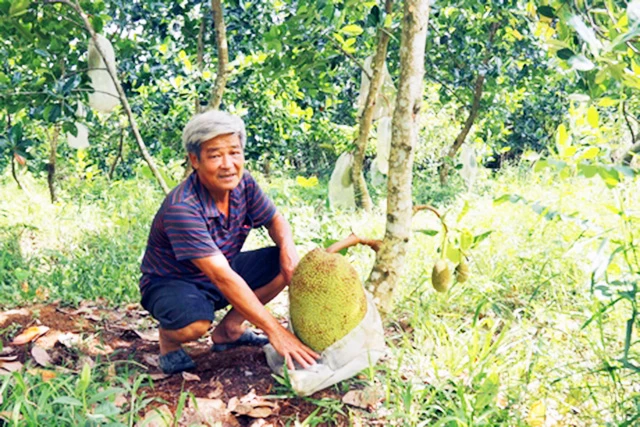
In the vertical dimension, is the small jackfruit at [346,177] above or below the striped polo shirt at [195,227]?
below

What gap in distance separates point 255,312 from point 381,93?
2.10 meters

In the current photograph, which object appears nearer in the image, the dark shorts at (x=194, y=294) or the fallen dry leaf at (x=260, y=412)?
the fallen dry leaf at (x=260, y=412)

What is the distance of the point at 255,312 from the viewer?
6.32 ft

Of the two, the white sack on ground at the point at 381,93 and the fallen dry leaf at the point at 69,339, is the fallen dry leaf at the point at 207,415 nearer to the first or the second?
the fallen dry leaf at the point at 69,339

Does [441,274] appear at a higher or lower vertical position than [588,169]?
lower

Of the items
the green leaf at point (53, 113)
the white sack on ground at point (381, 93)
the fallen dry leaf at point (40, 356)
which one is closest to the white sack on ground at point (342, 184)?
the white sack on ground at point (381, 93)

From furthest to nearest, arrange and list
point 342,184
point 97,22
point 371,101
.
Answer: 1. point 342,184
2. point 371,101
3. point 97,22

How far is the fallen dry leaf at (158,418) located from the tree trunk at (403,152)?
842 millimetres

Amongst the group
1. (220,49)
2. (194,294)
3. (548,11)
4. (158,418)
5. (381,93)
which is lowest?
(158,418)

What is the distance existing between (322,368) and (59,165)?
7204 millimetres

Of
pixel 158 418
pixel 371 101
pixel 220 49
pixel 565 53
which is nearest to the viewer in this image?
pixel 565 53

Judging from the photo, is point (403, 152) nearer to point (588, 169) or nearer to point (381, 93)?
point (588, 169)

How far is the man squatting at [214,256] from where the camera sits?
1.96 meters

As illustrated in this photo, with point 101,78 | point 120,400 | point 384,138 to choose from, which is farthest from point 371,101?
point 120,400
